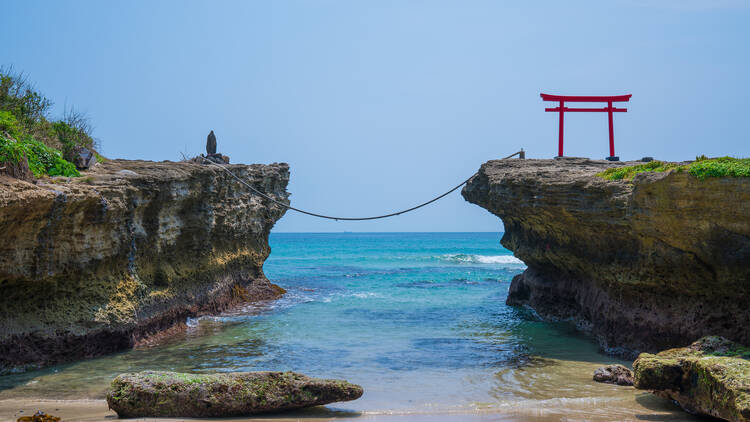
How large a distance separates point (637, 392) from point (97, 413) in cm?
701

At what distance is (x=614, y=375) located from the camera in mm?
8125

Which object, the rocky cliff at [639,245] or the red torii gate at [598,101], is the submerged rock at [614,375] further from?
the red torii gate at [598,101]

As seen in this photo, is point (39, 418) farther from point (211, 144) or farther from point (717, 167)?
point (211, 144)

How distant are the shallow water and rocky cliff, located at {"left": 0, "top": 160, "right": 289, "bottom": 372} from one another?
1.54ft

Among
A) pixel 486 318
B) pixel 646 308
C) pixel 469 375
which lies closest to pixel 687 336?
pixel 646 308

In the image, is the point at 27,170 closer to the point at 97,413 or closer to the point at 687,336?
the point at 97,413

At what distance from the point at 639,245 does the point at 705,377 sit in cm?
360

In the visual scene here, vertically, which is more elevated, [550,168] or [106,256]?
[550,168]

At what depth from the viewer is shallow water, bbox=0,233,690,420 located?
7.26 metres

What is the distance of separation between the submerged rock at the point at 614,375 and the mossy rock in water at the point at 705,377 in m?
0.76

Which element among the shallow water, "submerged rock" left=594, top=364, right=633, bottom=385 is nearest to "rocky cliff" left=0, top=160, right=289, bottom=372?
the shallow water

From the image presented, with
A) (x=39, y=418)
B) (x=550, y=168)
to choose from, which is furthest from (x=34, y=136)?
(x=550, y=168)

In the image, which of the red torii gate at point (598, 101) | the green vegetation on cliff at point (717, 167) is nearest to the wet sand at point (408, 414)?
the green vegetation on cliff at point (717, 167)

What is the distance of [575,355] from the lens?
1024 cm
